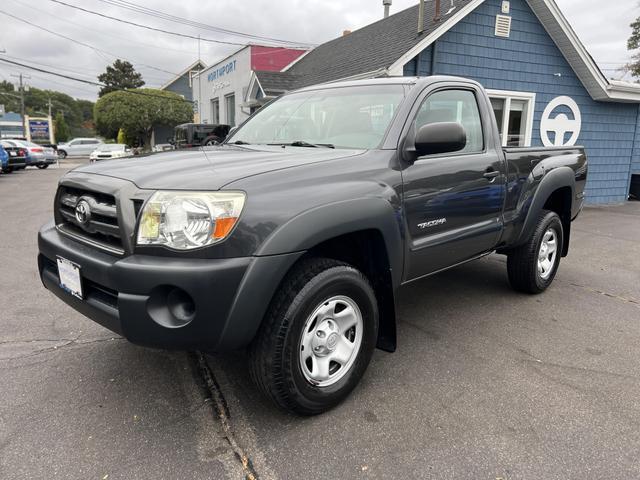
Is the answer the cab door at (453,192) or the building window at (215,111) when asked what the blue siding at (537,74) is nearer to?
the cab door at (453,192)

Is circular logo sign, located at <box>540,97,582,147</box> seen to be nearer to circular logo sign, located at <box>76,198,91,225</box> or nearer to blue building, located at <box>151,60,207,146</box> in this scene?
circular logo sign, located at <box>76,198,91,225</box>

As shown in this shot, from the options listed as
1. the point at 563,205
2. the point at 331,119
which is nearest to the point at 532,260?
the point at 563,205

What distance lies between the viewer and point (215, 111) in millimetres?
20703

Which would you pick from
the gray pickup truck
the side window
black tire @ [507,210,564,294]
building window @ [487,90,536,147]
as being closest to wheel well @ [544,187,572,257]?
black tire @ [507,210,564,294]

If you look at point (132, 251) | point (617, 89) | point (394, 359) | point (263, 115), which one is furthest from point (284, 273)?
point (617, 89)

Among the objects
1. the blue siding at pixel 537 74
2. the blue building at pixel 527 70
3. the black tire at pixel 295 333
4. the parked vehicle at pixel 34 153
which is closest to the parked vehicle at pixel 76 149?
the parked vehicle at pixel 34 153

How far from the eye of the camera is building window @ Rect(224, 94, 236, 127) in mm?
18411

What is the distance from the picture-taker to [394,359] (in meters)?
3.19

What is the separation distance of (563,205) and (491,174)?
1725 mm

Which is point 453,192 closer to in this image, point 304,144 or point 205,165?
point 304,144

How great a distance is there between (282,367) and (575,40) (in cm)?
1089

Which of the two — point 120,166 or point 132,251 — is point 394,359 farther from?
point 120,166

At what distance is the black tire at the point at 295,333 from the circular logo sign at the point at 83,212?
1.05m

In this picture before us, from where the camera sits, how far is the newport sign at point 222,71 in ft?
59.8
